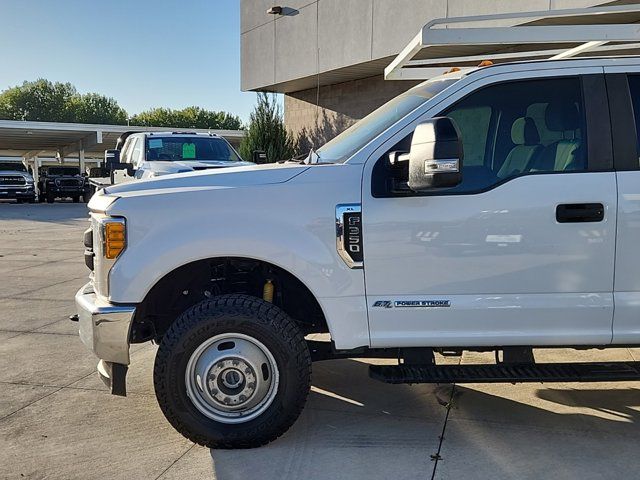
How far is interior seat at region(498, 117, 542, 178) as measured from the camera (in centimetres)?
342

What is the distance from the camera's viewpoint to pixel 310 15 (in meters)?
18.1

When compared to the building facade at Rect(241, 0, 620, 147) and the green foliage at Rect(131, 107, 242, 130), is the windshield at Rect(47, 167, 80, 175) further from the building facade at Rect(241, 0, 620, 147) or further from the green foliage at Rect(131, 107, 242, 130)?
the green foliage at Rect(131, 107, 242, 130)

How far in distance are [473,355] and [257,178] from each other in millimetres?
2749

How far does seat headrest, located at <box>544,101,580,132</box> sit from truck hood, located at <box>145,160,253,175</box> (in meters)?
6.29

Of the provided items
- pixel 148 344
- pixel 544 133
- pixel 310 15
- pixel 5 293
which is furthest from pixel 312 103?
pixel 544 133

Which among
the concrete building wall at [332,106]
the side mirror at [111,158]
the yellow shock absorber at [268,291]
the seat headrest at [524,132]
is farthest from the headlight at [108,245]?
the concrete building wall at [332,106]

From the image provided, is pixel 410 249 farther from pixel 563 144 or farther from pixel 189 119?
pixel 189 119

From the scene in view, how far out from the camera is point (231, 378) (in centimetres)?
347

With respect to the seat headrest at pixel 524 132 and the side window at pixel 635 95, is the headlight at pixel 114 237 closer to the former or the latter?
the seat headrest at pixel 524 132

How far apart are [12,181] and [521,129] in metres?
31.2

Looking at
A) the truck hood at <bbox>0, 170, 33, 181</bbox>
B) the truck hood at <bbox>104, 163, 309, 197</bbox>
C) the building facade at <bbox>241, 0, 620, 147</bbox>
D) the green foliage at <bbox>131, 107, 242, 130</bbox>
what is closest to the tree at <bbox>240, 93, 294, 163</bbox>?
the building facade at <bbox>241, 0, 620, 147</bbox>

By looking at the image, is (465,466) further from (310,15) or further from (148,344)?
(310,15)

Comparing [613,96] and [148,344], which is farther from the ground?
[613,96]

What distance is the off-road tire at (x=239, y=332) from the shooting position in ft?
11.1
